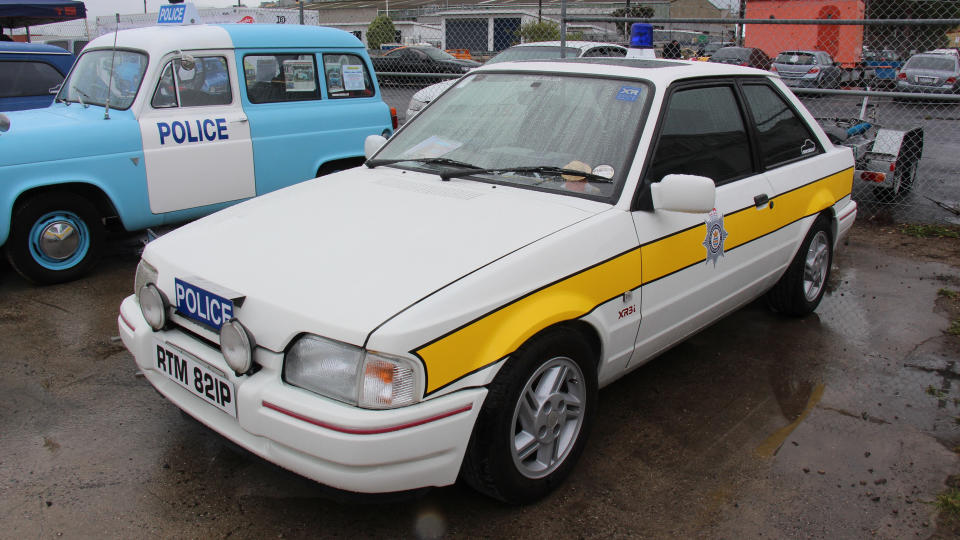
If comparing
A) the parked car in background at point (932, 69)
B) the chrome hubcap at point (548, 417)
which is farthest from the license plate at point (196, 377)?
the parked car in background at point (932, 69)

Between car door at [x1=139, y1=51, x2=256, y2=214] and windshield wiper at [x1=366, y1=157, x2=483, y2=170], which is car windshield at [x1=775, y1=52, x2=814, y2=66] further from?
windshield wiper at [x1=366, y1=157, x2=483, y2=170]

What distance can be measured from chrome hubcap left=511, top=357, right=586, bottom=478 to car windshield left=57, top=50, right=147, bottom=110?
4335 mm

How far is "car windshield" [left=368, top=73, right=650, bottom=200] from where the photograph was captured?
3.21 metres

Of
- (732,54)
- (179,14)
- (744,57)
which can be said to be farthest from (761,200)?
(732,54)

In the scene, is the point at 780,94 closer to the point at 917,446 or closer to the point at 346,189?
the point at 917,446

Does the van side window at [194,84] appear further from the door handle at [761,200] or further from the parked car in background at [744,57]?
the parked car in background at [744,57]

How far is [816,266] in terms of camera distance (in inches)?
187

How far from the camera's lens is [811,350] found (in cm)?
442

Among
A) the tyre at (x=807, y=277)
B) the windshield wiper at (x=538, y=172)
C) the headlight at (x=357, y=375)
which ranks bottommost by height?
the tyre at (x=807, y=277)

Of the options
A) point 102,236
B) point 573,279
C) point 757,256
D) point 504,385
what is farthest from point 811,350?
point 102,236

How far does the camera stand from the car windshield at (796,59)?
60.5ft

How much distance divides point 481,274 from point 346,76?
481cm

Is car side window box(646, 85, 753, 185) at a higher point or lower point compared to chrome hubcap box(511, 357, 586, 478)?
higher

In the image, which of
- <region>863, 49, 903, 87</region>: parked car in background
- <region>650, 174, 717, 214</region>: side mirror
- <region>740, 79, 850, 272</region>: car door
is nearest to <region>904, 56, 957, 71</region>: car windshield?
<region>863, 49, 903, 87</region>: parked car in background
